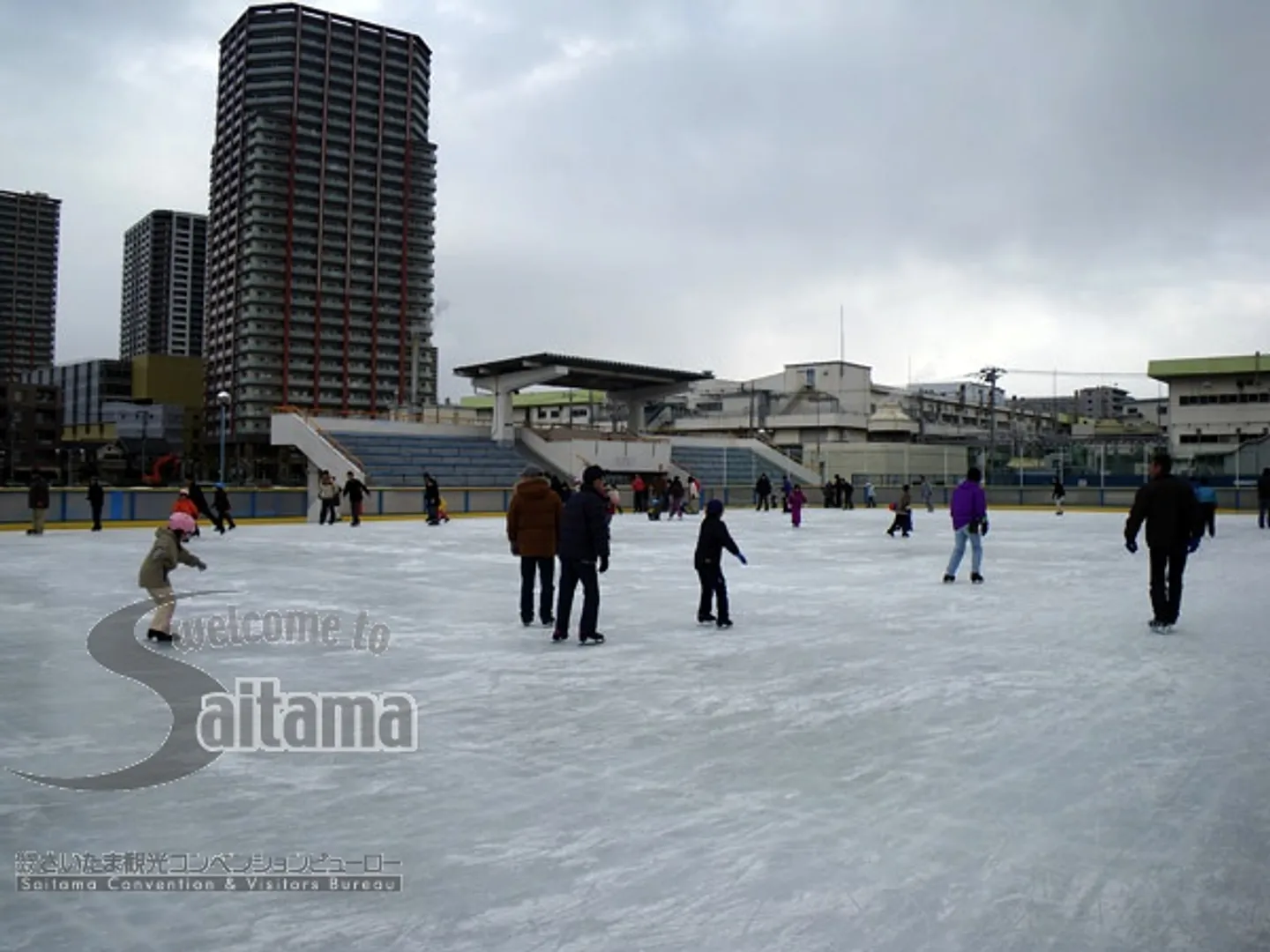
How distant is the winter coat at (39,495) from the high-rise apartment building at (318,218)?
82069 mm

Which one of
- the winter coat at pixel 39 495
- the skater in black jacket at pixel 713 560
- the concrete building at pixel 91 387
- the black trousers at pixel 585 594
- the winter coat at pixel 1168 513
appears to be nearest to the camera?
the black trousers at pixel 585 594

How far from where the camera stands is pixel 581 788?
421 cm

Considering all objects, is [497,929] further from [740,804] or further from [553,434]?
[553,434]

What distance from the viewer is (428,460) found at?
39.4 meters

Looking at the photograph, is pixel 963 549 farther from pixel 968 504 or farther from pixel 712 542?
pixel 712 542

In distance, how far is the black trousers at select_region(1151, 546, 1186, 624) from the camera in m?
8.59

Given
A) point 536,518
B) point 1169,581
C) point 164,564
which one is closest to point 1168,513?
point 1169,581

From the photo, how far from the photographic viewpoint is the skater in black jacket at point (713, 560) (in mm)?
8797

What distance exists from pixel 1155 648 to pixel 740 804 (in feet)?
17.0

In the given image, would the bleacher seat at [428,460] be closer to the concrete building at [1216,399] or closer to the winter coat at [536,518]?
the winter coat at [536,518]

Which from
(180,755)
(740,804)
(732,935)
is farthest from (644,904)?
(180,755)

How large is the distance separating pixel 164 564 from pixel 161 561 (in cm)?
3

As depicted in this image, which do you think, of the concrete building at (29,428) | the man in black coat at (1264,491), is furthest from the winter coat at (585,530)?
the concrete building at (29,428)

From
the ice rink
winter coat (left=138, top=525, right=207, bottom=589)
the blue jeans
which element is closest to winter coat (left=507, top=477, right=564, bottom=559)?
the ice rink
